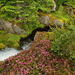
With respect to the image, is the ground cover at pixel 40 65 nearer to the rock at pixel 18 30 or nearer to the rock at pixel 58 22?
the rock at pixel 18 30

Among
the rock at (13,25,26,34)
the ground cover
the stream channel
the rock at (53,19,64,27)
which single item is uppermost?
the rock at (53,19,64,27)

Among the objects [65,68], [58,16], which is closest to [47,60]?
[65,68]

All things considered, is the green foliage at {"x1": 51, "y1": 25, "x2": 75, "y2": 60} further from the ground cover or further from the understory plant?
the ground cover

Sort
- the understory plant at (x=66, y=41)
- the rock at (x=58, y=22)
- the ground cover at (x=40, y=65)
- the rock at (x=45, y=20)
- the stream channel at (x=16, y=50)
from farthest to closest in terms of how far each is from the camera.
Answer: the rock at (x=45, y=20), the rock at (x=58, y=22), the stream channel at (x=16, y=50), the ground cover at (x=40, y=65), the understory plant at (x=66, y=41)

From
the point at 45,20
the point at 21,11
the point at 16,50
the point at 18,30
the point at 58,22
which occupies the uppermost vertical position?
the point at 21,11

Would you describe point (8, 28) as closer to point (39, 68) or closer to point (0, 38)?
point (0, 38)

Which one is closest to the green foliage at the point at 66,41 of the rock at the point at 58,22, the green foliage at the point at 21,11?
the green foliage at the point at 21,11

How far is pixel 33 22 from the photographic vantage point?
57.1 feet

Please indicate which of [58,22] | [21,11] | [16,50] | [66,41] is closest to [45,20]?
[58,22]

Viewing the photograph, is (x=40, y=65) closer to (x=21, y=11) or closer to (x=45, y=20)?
(x=21, y=11)

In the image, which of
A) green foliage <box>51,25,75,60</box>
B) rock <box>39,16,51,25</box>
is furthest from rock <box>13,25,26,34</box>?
green foliage <box>51,25,75,60</box>

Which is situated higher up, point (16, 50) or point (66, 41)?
point (66, 41)

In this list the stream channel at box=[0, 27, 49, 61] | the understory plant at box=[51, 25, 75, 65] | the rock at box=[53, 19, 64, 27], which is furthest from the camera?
the rock at box=[53, 19, 64, 27]

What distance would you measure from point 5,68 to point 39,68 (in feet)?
12.2
